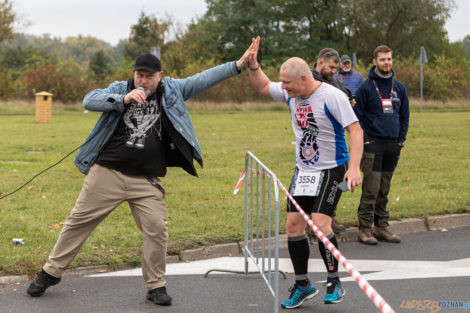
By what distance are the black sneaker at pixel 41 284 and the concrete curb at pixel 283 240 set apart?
0.45m

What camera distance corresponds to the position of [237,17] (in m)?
61.8

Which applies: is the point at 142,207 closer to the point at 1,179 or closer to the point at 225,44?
the point at 1,179

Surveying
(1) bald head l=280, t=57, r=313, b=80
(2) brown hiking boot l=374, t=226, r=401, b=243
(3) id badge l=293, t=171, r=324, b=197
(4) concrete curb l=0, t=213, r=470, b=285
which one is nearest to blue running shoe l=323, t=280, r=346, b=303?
(3) id badge l=293, t=171, r=324, b=197

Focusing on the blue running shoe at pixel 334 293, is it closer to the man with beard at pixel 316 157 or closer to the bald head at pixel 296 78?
the man with beard at pixel 316 157

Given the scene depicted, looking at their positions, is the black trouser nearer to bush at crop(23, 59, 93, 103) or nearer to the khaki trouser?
the khaki trouser

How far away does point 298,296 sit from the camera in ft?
15.9

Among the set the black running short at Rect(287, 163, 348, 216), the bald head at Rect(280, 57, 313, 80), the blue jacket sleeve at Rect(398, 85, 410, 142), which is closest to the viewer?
the bald head at Rect(280, 57, 313, 80)

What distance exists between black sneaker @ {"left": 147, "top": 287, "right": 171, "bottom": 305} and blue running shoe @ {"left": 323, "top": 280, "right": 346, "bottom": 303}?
4.01ft

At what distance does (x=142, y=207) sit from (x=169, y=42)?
48384mm

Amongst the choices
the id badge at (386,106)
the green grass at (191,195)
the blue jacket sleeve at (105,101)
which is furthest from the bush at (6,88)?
the blue jacket sleeve at (105,101)

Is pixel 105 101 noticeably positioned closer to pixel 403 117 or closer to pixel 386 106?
pixel 386 106

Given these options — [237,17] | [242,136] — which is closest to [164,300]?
[242,136]

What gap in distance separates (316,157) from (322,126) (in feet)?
0.81

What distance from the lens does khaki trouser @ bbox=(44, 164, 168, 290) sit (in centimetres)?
490
